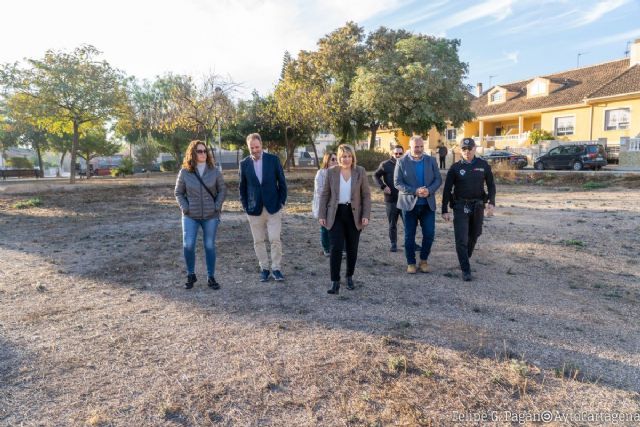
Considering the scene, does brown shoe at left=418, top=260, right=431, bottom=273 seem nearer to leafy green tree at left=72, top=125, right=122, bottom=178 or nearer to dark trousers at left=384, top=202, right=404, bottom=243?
dark trousers at left=384, top=202, right=404, bottom=243

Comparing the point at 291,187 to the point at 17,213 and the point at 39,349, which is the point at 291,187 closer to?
the point at 17,213

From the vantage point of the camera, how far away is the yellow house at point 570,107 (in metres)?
28.5

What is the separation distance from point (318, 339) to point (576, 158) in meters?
24.3

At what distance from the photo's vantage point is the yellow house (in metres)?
28.5

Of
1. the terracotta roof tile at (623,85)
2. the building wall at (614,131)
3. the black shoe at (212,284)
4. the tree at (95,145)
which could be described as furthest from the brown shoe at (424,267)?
the tree at (95,145)

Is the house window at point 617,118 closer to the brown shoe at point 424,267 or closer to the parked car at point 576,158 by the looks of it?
the parked car at point 576,158

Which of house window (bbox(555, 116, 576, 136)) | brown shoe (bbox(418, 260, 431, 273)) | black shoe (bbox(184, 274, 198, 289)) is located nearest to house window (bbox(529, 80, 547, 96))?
house window (bbox(555, 116, 576, 136))

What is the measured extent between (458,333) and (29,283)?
5.23 metres

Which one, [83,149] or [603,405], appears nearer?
[603,405]

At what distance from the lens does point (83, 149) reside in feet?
128

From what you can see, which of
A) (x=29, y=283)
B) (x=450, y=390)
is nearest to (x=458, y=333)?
(x=450, y=390)

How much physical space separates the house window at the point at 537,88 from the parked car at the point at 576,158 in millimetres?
13453

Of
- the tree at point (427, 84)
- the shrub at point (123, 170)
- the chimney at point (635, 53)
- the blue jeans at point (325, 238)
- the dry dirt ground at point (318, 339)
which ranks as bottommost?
the dry dirt ground at point (318, 339)

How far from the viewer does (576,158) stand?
23.5m
